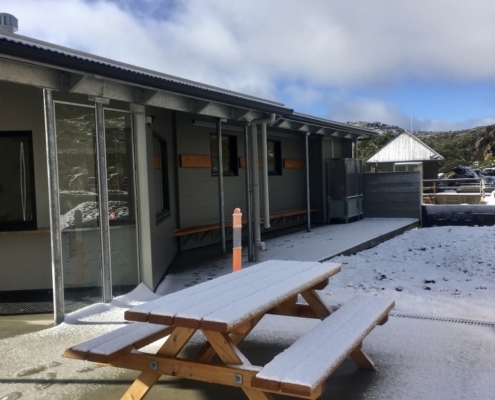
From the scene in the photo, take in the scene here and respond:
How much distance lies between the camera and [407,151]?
3653cm

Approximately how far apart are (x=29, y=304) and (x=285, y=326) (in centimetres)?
298

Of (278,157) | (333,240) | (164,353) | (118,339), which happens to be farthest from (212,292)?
(278,157)

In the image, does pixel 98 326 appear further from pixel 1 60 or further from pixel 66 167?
pixel 1 60

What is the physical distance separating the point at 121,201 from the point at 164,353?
3.11 m

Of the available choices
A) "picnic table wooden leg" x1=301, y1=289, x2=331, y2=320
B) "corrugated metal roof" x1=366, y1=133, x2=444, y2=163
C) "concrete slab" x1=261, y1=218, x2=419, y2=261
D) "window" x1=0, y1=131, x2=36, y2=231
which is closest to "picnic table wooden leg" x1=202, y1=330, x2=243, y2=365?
"picnic table wooden leg" x1=301, y1=289, x2=331, y2=320

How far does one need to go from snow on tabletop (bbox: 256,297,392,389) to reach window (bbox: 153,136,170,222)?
4072mm

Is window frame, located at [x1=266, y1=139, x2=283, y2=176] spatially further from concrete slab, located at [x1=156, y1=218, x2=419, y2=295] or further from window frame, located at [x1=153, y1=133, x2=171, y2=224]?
window frame, located at [x1=153, y1=133, x2=171, y2=224]

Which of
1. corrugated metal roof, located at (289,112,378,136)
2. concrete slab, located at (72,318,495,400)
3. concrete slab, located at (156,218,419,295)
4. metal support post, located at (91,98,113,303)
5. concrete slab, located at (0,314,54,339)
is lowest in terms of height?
concrete slab, located at (72,318,495,400)

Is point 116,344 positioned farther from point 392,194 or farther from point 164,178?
point 392,194

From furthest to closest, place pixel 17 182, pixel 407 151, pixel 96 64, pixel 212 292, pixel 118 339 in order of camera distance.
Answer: pixel 407 151 → pixel 17 182 → pixel 96 64 → pixel 212 292 → pixel 118 339

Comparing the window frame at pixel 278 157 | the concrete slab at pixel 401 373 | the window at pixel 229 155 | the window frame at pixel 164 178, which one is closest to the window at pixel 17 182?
the window frame at pixel 164 178

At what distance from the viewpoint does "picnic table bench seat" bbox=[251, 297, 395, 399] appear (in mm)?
2467

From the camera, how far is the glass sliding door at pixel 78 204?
207 inches

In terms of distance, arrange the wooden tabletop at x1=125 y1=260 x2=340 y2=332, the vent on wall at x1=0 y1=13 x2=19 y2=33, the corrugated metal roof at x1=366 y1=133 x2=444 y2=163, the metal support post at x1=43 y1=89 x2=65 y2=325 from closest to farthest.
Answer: the wooden tabletop at x1=125 y1=260 x2=340 y2=332 → the metal support post at x1=43 y1=89 x2=65 y2=325 → the vent on wall at x1=0 y1=13 x2=19 y2=33 → the corrugated metal roof at x1=366 y1=133 x2=444 y2=163
